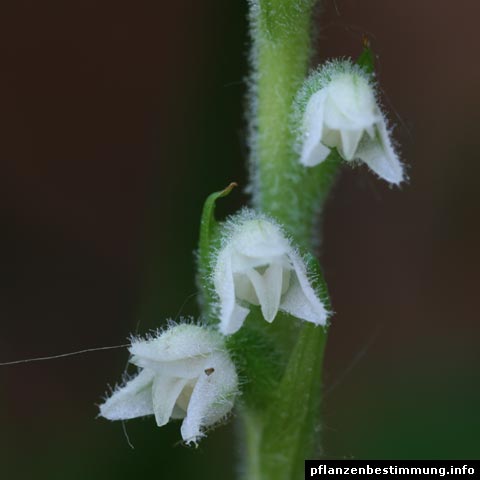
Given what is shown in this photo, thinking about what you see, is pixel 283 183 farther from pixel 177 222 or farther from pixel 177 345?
pixel 177 222

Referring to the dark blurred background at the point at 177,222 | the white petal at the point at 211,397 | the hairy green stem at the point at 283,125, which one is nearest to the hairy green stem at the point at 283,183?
the hairy green stem at the point at 283,125

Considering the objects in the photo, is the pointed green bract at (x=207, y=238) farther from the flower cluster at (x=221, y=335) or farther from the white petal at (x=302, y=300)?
the white petal at (x=302, y=300)

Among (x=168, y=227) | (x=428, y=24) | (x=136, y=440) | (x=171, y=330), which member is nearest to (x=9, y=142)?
(x=168, y=227)

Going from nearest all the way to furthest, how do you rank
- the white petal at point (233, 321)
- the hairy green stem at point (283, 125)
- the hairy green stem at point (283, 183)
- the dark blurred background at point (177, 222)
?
the white petal at point (233, 321) < the hairy green stem at point (283, 183) < the hairy green stem at point (283, 125) < the dark blurred background at point (177, 222)

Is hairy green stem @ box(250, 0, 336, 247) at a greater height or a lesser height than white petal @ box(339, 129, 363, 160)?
greater

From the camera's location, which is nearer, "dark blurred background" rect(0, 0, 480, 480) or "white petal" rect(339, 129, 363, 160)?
"white petal" rect(339, 129, 363, 160)

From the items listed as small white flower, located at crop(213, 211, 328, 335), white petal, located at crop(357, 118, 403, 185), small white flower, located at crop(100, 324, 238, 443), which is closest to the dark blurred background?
small white flower, located at crop(100, 324, 238, 443)

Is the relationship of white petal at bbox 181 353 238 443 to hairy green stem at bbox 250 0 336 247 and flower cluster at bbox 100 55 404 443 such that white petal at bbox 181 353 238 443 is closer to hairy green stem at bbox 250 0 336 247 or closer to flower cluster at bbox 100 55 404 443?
flower cluster at bbox 100 55 404 443
